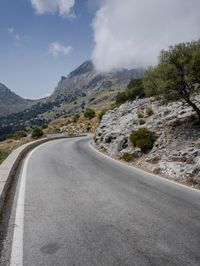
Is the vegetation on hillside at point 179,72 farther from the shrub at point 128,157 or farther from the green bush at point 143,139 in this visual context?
the shrub at point 128,157

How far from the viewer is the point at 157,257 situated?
4.49 m

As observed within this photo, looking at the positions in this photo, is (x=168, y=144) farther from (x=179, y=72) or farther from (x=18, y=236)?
(x=18, y=236)

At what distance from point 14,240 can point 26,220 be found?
1057mm

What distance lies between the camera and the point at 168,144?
1647 centimetres

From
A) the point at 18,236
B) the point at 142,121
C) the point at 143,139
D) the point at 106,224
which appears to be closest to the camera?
the point at 18,236

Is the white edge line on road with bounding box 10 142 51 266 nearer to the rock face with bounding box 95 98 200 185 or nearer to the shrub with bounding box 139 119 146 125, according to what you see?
the rock face with bounding box 95 98 200 185

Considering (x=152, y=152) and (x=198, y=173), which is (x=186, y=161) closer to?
(x=198, y=173)

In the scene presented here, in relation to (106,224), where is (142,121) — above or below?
above

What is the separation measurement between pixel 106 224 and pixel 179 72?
12884 mm

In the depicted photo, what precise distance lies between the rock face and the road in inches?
104

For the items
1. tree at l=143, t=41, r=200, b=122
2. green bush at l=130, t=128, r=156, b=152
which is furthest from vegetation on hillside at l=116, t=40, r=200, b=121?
green bush at l=130, t=128, r=156, b=152

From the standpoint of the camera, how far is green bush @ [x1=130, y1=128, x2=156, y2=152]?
17327 millimetres

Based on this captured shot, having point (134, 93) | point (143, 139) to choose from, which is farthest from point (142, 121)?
point (134, 93)

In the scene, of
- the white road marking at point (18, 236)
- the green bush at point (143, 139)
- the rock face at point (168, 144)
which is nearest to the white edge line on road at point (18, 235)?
the white road marking at point (18, 236)
